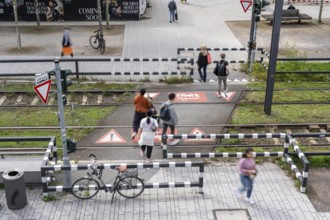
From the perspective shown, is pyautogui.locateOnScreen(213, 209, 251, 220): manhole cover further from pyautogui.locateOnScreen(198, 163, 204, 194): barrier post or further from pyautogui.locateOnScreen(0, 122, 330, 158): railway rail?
pyautogui.locateOnScreen(0, 122, 330, 158): railway rail

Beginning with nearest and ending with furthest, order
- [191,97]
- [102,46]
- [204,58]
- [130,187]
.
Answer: [130,187] → [191,97] → [204,58] → [102,46]

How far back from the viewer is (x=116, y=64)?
21.0 m

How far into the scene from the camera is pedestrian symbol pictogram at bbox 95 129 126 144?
13.6 meters

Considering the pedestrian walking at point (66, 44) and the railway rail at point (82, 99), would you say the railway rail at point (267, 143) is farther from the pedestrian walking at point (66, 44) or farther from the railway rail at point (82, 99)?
the pedestrian walking at point (66, 44)

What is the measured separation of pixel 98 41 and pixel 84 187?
48.3 ft

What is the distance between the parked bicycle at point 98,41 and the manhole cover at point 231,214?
14552 millimetres

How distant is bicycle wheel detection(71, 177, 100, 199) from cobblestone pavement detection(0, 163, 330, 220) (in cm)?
14

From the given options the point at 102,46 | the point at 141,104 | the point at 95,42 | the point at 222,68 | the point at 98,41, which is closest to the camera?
the point at 141,104

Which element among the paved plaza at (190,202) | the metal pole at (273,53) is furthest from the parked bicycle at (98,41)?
the paved plaza at (190,202)

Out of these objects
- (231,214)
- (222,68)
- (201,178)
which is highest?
(222,68)

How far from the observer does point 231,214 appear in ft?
33.4

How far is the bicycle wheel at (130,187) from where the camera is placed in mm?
10492

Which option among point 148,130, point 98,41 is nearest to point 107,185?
point 148,130

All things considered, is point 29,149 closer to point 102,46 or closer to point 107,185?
point 107,185
